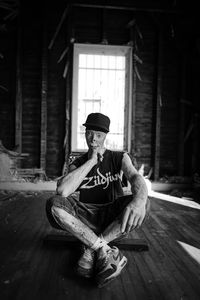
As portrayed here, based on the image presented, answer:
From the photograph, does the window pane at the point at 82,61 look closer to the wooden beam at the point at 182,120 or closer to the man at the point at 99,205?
the wooden beam at the point at 182,120

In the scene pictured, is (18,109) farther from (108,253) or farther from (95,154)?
(108,253)

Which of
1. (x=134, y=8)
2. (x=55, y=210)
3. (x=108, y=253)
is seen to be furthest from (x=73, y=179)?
(x=134, y=8)

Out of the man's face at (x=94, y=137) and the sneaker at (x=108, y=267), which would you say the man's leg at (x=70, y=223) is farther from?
the man's face at (x=94, y=137)

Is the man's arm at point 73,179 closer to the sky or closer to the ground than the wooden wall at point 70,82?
closer to the ground

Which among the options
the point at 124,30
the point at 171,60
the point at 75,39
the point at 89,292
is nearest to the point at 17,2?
the point at 75,39

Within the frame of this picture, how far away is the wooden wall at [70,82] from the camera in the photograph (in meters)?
6.59

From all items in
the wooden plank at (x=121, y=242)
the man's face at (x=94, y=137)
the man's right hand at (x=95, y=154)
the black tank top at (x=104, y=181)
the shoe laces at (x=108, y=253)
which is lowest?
the wooden plank at (x=121, y=242)

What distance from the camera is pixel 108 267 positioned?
6.92ft

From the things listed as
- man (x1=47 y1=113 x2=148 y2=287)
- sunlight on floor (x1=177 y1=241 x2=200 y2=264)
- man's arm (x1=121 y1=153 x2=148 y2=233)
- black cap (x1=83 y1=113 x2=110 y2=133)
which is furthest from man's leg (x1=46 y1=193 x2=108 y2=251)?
sunlight on floor (x1=177 y1=241 x2=200 y2=264)

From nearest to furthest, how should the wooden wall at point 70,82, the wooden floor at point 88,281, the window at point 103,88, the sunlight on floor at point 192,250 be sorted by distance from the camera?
the wooden floor at point 88,281, the sunlight on floor at point 192,250, the wooden wall at point 70,82, the window at point 103,88

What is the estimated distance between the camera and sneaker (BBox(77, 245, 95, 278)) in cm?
222

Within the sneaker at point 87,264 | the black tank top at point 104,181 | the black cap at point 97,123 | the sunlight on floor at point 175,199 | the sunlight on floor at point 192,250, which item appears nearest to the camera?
the sneaker at point 87,264

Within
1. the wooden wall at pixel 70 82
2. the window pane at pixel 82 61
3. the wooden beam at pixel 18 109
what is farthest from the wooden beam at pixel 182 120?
the wooden beam at pixel 18 109

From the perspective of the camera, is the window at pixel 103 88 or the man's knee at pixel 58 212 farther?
the window at pixel 103 88
